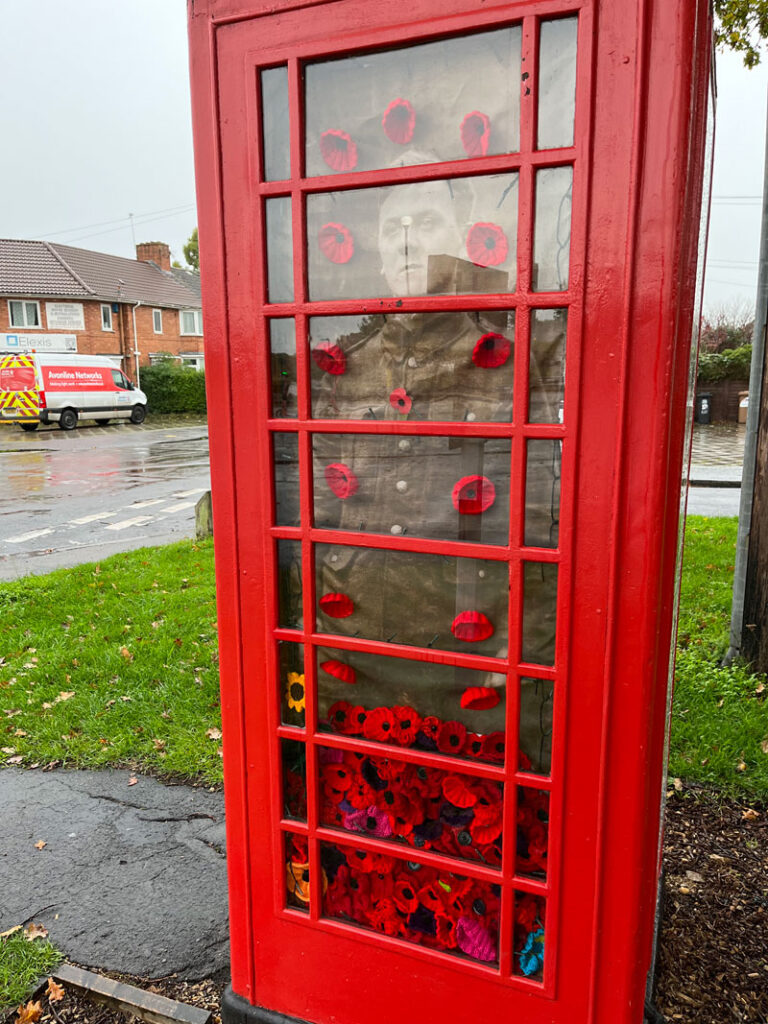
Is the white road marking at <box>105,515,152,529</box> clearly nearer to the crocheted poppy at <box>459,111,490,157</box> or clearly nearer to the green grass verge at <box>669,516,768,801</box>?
the green grass verge at <box>669,516,768,801</box>

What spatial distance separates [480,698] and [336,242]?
1.15 m

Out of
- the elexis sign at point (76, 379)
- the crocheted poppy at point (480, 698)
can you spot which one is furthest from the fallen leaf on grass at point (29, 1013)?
the elexis sign at point (76, 379)

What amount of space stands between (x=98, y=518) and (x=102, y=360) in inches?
727

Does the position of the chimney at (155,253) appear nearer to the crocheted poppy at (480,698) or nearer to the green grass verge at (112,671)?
the green grass verge at (112,671)

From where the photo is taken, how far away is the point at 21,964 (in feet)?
8.47

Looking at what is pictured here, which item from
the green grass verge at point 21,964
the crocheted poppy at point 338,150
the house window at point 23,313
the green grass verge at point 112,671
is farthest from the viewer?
the house window at point 23,313

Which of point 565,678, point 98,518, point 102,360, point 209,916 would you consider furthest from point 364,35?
point 102,360

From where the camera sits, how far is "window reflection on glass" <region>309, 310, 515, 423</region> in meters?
1.66

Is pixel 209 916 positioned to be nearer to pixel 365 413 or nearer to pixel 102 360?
pixel 365 413

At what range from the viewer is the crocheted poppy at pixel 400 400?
1.77 metres

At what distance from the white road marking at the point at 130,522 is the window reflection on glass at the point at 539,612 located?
9107mm

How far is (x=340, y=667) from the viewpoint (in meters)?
1.96

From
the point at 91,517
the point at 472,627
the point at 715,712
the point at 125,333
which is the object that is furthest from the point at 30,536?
the point at 125,333

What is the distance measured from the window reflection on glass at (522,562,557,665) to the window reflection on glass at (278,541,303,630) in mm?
596
